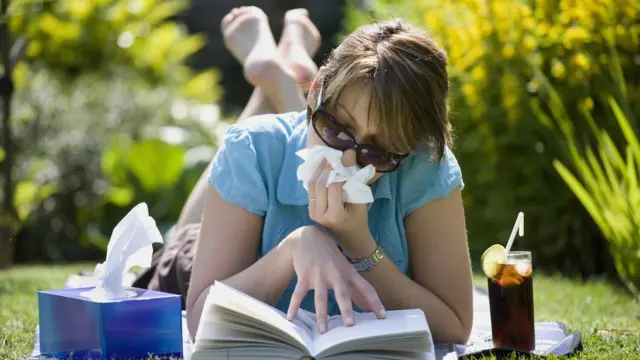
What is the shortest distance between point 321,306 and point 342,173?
29cm

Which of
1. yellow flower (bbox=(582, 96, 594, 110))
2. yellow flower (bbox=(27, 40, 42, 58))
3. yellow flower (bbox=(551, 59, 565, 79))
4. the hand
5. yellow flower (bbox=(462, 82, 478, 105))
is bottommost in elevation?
the hand

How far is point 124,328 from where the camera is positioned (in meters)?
2.10

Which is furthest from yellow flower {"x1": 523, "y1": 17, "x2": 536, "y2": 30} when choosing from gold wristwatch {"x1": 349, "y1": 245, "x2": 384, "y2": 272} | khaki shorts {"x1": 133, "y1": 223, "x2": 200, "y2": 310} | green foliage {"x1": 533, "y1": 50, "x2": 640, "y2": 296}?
gold wristwatch {"x1": 349, "y1": 245, "x2": 384, "y2": 272}

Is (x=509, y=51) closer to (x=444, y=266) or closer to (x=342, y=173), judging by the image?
(x=444, y=266)

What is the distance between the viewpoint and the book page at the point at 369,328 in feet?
6.00

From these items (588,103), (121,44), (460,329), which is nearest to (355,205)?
(460,329)

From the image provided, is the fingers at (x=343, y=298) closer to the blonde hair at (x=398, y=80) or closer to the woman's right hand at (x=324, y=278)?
the woman's right hand at (x=324, y=278)

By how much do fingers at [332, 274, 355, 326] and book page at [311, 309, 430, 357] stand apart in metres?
0.02

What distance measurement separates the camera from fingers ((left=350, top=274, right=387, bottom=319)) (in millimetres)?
1995

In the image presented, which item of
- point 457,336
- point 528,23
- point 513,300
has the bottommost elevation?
point 457,336

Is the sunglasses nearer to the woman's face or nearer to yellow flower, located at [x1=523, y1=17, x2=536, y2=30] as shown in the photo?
the woman's face

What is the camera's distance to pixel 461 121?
5379mm

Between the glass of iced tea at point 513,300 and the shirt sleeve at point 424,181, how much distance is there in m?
0.25

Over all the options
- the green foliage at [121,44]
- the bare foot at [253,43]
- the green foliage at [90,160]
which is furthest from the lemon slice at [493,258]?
the green foliage at [121,44]
